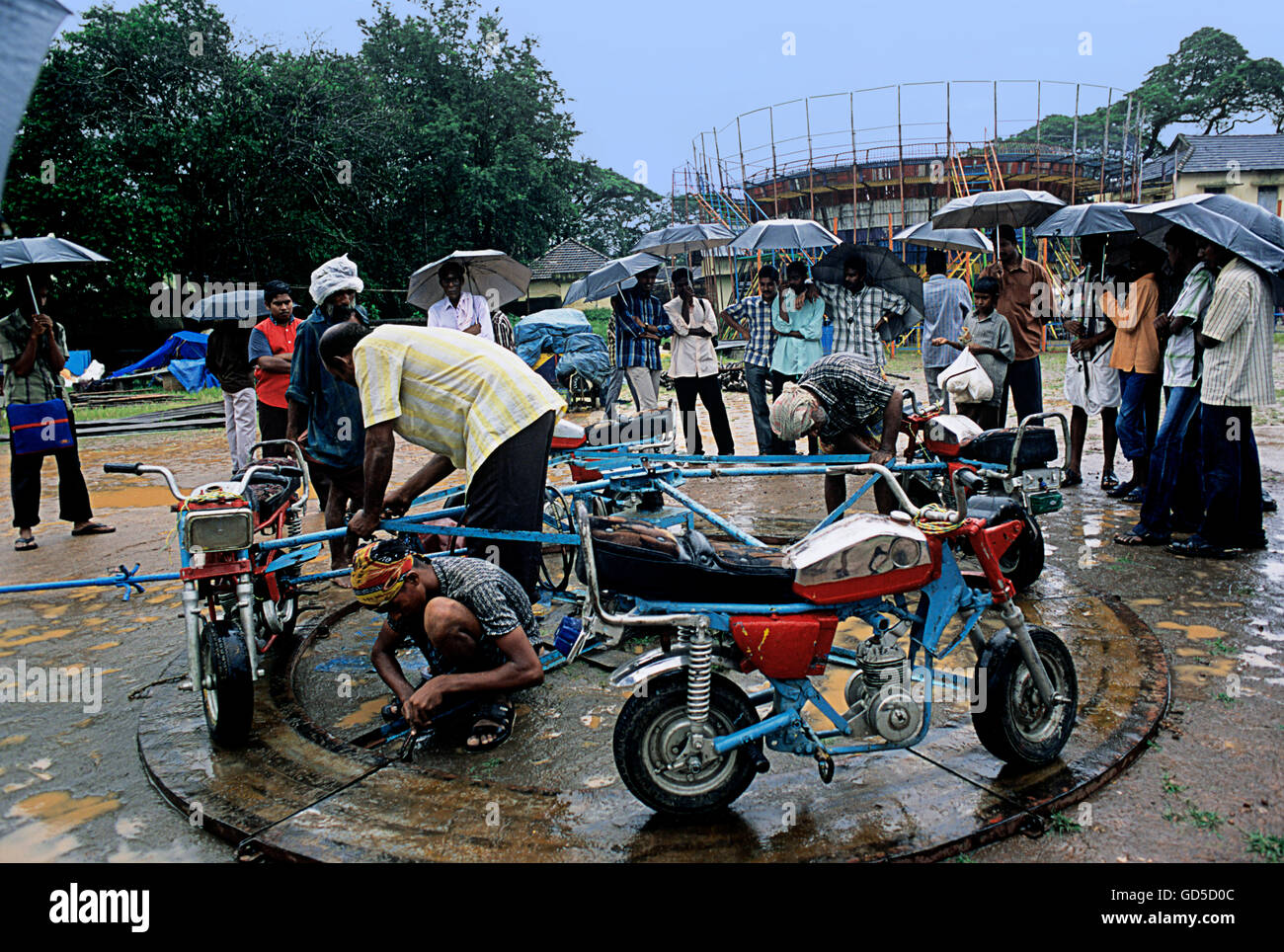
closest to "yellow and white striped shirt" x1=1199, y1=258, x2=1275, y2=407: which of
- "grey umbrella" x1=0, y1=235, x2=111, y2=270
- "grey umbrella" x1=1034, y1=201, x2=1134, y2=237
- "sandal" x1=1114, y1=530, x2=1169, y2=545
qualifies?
"sandal" x1=1114, y1=530, x2=1169, y2=545

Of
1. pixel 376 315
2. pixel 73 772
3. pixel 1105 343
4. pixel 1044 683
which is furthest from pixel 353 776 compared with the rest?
pixel 376 315

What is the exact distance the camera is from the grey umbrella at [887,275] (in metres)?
7.86

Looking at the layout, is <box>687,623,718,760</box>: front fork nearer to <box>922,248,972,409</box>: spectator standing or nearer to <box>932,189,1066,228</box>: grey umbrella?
<box>922,248,972,409</box>: spectator standing

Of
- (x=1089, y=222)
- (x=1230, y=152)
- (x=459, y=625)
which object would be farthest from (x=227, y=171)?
(x=1230, y=152)

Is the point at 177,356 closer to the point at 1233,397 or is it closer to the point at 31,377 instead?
the point at 31,377

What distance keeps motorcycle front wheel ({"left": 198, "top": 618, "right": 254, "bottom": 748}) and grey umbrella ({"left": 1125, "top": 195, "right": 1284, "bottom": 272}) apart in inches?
224

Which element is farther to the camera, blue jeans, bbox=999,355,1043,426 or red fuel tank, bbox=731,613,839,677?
blue jeans, bbox=999,355,1043,426

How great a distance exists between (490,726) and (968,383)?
4065 millimetres

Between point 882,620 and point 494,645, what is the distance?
1564mm

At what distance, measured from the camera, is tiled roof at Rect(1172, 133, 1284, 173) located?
111 ft

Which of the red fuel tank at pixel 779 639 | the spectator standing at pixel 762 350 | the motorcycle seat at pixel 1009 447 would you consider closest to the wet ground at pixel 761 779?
the red fuel tank at pixel 779 639

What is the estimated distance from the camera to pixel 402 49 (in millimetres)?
39094

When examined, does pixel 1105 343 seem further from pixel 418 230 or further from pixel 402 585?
pixel 418 230
